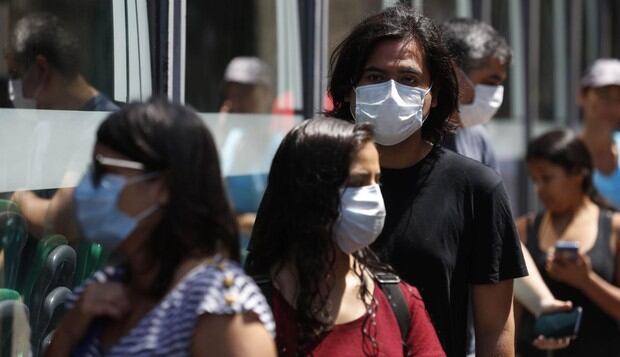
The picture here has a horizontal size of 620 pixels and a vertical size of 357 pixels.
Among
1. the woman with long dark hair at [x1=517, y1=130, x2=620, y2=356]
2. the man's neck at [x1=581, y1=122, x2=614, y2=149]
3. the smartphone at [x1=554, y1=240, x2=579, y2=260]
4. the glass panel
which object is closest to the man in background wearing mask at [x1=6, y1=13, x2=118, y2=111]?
the glass panel

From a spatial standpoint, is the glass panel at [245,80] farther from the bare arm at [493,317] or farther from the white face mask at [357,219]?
the white face mask at [357,219]

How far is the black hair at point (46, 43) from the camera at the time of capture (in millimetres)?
3438

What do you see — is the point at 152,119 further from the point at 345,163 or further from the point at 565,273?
the point at 565,273

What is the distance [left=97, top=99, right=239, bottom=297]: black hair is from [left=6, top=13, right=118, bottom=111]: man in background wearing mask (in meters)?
1.36

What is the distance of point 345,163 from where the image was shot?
8.45 ft

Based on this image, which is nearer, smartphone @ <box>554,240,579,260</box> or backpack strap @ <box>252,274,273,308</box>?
backpack strap @ <box>252,274,273,308</box>

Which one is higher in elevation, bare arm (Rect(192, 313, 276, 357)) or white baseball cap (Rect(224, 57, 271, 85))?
white baseball cap (Rect(224, 57, 271, 85))

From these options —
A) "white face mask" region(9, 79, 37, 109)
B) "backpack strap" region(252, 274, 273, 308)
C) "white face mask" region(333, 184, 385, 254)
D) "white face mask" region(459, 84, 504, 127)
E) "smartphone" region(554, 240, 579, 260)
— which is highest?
"white face mask" region(9, 79, 37, 109)

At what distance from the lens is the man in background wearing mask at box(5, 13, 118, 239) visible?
3424mm

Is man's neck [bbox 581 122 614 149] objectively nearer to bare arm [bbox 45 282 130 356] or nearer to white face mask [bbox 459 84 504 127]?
white face mask [bbox 459 84 504 127]

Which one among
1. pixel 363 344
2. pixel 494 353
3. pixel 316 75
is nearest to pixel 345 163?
pixel 363 344

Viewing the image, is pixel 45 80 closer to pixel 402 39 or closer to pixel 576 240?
Result: pixel 402 39

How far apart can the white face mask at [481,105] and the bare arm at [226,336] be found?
231cm

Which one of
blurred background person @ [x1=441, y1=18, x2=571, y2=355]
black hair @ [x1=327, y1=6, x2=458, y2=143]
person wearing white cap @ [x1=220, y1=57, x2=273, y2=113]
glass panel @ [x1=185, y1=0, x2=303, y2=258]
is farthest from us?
person wearing white cap @ [x1=220, y1=57, x2=273, y2=113]
